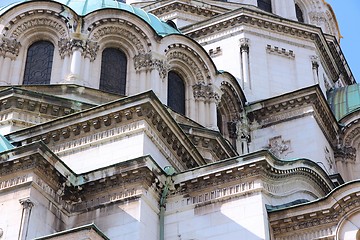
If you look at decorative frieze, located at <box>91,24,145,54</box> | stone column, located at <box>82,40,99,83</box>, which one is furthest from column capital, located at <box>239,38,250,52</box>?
stone column, located at <box>82,40,99,83</box>

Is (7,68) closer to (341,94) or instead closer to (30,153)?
(30,153)

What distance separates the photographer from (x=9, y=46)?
77.7 feet

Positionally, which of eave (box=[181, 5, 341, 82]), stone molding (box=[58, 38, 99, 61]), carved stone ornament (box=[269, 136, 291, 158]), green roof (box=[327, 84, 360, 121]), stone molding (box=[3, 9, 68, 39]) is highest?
eave (box=[181, 5, 341, 82])

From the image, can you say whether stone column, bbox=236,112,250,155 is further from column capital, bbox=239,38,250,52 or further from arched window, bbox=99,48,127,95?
arched window, bbox=99,48,127,95

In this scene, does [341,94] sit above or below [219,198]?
above

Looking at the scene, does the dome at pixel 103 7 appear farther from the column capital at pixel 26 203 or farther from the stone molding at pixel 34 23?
the column capital at pixel 26 203

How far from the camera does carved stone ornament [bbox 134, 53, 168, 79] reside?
2333 centimetres

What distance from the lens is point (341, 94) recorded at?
30.4 meters

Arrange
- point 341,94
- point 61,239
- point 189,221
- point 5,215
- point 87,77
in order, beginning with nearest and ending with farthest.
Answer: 1. point 61,239
2. point 5,215
3. point 189,221
4. point 87,77
5. point 341,94

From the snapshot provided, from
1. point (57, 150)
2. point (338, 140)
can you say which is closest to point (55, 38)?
point (57, 150)

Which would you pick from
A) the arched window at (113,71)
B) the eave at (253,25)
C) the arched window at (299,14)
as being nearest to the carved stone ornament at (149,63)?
the arched window at (113,71)

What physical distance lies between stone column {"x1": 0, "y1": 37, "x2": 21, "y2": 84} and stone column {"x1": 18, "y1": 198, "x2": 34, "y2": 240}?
8.39 metres

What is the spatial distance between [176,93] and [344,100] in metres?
8.55

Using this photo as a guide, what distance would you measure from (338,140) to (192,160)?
28.8 feet
